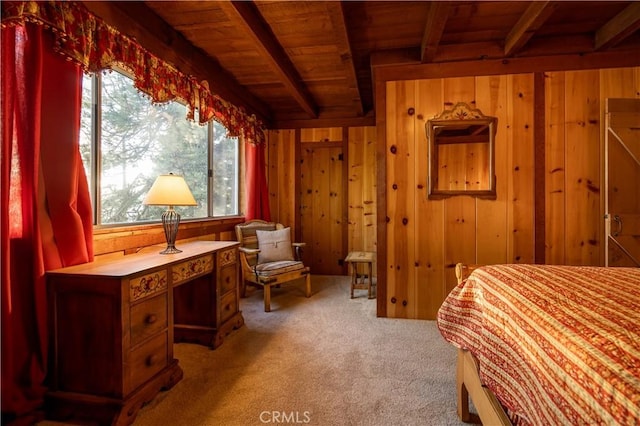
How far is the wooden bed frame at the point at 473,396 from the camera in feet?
3.54

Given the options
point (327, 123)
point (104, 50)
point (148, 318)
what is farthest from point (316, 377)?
point (327, 123)

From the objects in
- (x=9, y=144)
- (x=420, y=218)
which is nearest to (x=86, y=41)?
(x=9, y=144)

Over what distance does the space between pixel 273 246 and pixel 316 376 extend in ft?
5.77

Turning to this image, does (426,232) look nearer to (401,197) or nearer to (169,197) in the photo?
(401,197)

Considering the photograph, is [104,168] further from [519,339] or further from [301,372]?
[519,339]

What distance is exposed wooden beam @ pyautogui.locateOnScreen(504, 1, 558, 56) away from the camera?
79.4 inches

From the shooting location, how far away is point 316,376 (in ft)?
6.24

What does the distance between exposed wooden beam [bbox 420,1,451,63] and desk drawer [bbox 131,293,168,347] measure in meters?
2.50

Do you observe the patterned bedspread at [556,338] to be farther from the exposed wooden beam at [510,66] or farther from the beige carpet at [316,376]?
the exposed wooden beam at [510,66]

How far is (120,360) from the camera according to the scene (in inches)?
58.2

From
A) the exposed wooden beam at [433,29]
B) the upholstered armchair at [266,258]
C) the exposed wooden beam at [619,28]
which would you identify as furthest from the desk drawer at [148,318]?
the exposed wooden beam at [619,28]

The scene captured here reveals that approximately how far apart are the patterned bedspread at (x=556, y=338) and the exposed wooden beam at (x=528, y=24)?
5.58 feet

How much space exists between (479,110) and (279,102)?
260 centimetres

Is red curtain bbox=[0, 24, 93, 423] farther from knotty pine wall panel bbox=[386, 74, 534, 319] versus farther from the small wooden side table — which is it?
the small wooden side table
